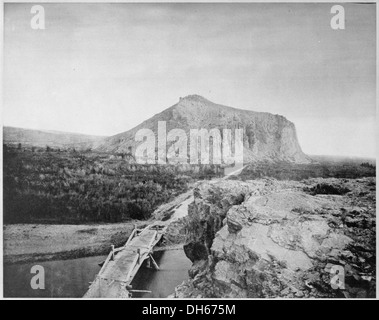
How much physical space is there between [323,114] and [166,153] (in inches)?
91.8

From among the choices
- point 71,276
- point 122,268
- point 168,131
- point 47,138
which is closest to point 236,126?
point 168,131

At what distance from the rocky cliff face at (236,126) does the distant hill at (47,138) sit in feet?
0.80

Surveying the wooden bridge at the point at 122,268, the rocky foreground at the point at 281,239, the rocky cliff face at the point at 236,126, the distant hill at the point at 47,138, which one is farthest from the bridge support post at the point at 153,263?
the distant hill at the point at 47,138

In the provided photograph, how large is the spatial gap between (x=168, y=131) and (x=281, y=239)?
2.19 metres

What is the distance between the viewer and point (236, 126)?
5.50m

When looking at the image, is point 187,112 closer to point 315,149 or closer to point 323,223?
point 315,149

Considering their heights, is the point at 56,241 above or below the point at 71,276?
above

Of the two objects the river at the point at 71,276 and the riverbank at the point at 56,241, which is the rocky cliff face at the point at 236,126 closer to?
the riverbank at the point at 56,241

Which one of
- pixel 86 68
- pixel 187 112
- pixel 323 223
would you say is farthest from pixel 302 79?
pixel 86 68

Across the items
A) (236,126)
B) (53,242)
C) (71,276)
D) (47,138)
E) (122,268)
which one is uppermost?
(236,126)

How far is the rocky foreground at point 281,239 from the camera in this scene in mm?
5055

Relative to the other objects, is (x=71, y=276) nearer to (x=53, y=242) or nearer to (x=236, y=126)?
(x=53, y=242)

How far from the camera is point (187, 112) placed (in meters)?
5.31
